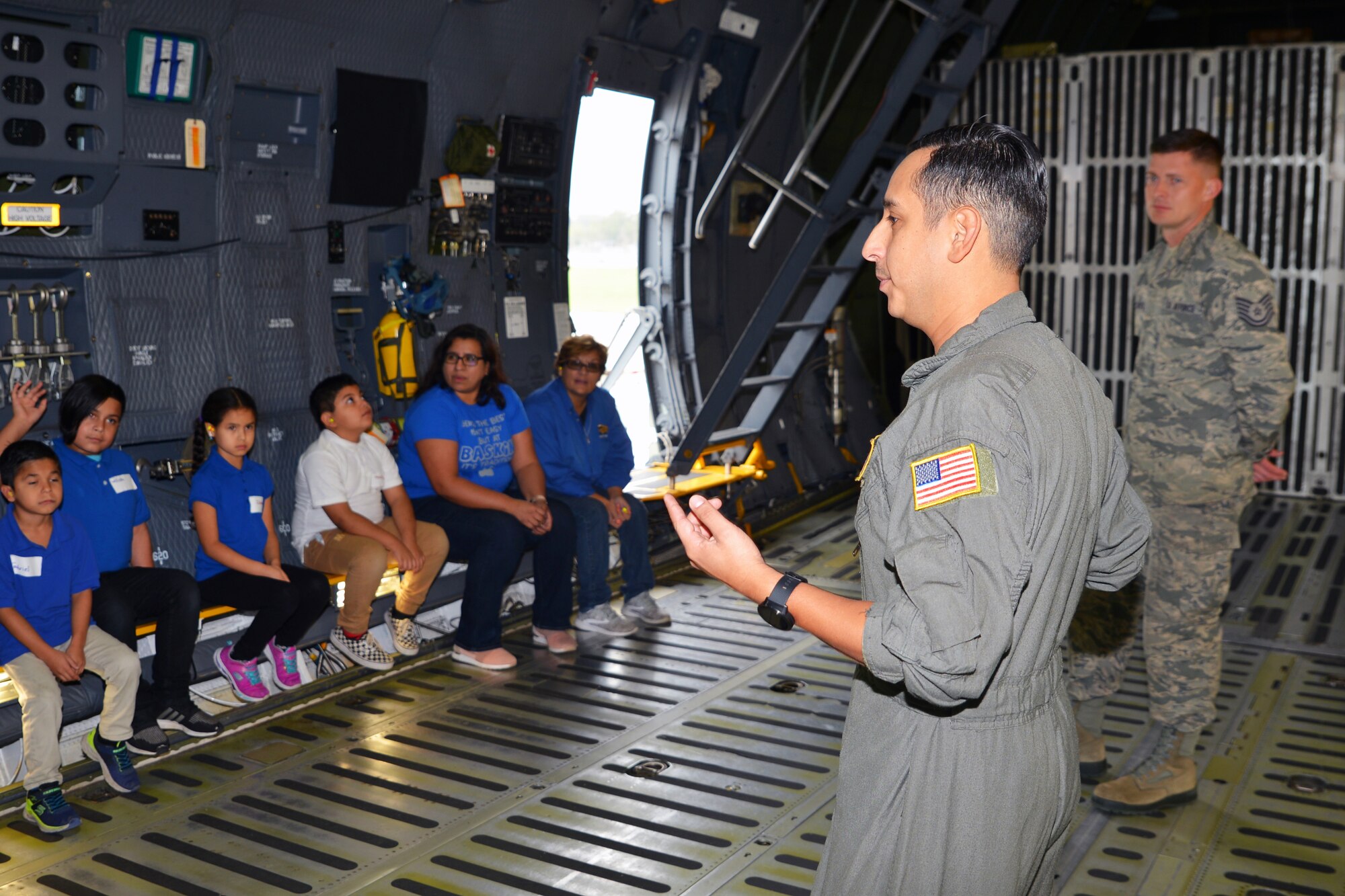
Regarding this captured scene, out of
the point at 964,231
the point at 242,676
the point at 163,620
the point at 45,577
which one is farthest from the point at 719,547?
the point at 242,676

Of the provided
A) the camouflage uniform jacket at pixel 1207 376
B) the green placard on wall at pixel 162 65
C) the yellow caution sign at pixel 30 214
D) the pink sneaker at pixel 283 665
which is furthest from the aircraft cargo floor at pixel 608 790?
the green placard on wall at pixel 162 65

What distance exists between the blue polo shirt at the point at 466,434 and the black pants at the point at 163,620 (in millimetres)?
Result: 1392

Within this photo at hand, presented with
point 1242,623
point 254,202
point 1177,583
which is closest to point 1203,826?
point 1177,583

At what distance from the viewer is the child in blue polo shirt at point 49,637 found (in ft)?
12.0

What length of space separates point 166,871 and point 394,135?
139 inches

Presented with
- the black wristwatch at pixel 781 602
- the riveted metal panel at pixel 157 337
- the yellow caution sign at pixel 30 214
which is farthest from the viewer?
the riveted metal panel at pixel 157 337

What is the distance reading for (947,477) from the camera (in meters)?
1.51

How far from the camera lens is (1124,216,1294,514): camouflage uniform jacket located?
368cm

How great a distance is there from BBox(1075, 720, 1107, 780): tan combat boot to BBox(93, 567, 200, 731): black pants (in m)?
3.13

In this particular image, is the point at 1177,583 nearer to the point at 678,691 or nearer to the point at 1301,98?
the point at 678,691

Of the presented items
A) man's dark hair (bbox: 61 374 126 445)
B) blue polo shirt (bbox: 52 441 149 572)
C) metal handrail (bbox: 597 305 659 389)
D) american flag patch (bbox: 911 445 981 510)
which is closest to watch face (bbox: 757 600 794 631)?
american flag patch (bbox: 911 445 981 510)

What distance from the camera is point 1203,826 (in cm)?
367

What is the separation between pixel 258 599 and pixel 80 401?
3.19ft

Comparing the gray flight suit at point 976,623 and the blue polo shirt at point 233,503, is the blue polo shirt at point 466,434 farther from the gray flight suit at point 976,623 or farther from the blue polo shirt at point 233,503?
the gray flight suit at point 976,623
